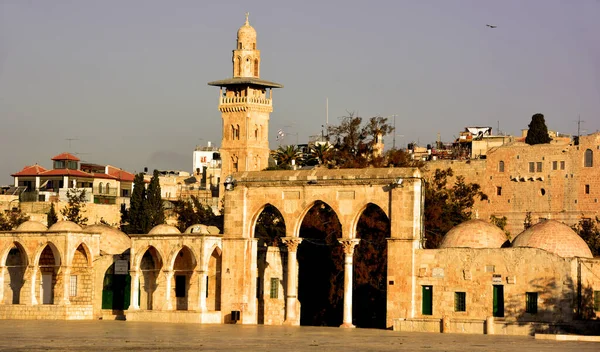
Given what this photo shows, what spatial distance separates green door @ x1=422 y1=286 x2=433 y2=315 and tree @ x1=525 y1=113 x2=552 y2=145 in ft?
163

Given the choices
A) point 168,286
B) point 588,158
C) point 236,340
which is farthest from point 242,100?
point 236,340

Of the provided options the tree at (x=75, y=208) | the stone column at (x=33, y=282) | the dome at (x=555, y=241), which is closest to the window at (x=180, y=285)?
the stone column at (x=33, y=282)

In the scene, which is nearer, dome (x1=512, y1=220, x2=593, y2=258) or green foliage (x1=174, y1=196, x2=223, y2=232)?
dome (x1=512, y1=220, x2=593, y2=258)

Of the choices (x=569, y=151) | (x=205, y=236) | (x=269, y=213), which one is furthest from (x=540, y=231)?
(x=569, y=151)

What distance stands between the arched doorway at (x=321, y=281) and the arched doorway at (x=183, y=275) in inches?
179

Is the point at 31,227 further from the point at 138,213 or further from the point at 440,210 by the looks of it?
the point at 138,213

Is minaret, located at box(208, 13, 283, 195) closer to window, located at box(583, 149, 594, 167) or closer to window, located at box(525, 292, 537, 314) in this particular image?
window, located at box(583, 149, 594, 167)

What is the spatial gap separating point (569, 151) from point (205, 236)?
44472 mm

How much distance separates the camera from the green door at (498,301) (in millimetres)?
37781

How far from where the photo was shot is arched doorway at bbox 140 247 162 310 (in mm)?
44781

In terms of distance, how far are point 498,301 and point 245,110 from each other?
50330 mm

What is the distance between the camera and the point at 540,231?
3984cm

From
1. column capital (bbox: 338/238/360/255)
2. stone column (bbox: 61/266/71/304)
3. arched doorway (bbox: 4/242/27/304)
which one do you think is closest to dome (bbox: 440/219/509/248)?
column capital (bbox: 338/238/360/255)

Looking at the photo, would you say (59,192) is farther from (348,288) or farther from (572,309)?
(572,309)
